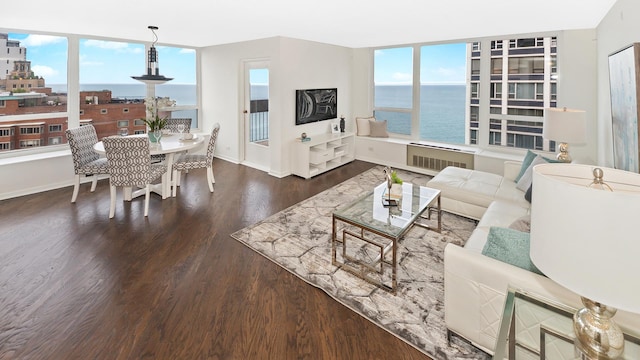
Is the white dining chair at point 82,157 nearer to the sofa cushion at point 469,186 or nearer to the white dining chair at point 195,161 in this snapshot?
the white dining chair at point 195,161

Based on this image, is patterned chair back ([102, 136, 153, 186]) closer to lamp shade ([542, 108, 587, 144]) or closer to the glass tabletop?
the glass tabletop

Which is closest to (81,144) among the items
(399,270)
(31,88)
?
(31,88)

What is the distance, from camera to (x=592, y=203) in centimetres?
80

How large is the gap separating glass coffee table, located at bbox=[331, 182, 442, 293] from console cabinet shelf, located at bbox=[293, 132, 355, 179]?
90.4 inches

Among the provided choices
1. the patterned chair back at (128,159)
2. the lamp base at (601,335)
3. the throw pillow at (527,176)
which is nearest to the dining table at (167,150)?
the patterned chair back at (128,159)

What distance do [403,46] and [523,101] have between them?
8.02 ft

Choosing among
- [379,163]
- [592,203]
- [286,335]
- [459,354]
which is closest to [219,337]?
[286,335]

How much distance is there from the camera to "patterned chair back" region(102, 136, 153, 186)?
364 cm

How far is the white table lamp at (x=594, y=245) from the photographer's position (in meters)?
0.77

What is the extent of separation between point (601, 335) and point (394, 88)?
20.1ft

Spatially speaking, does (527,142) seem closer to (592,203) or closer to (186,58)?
(592,203)

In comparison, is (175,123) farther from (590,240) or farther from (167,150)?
(590,240)

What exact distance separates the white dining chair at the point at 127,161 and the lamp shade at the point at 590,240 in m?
3.92

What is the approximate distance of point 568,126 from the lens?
11.2 feet
